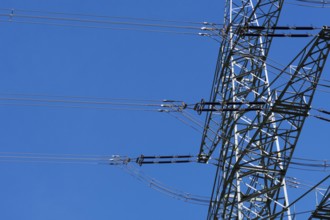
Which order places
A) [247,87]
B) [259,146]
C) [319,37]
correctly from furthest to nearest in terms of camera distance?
[247,87] → [259,146] → [319,37]

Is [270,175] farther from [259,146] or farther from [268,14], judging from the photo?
[268,14]

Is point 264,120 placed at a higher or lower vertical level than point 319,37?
lower

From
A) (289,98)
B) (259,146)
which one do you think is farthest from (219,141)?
(289,98)

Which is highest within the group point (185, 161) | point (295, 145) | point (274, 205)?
point (185, 161)

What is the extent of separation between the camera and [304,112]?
26.7 metres

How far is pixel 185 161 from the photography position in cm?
3073

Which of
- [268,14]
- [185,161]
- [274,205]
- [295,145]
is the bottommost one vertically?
[274,205]

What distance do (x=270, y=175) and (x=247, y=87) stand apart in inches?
160

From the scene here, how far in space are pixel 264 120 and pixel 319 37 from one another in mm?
3475

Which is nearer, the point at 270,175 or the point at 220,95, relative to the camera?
the point at 270,175

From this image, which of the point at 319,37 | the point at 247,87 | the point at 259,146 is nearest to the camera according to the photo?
the point at 319,37

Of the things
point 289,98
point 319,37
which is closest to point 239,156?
point 289,98

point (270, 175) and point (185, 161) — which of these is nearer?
point (270, 175)

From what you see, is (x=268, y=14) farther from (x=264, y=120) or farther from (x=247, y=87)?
(x=264, y=120)
